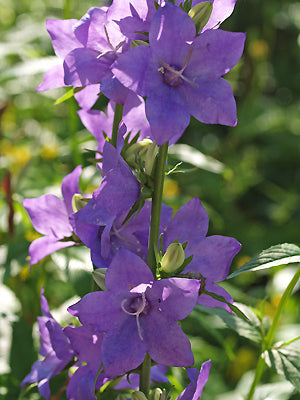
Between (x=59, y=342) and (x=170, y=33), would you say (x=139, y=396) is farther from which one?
(x=170, y=33)

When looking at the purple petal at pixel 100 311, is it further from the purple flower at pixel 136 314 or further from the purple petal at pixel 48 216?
the purple petal at pixel 48 216

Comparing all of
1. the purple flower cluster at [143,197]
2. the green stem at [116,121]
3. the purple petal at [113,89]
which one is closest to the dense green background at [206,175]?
the purple flower cluster at [143,197]

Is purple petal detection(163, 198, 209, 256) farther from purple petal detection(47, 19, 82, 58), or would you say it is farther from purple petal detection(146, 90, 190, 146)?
purple petal detection(47, 19, 82, 58)

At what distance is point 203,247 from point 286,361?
1.09 feet

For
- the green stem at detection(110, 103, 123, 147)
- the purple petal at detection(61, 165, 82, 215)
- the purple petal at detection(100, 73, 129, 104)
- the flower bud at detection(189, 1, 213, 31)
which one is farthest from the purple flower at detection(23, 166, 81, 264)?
the flower bud at detection(189, 1, 213, 31)

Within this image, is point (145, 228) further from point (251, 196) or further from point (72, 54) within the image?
point (251, 196)

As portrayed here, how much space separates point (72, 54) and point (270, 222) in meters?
2.05

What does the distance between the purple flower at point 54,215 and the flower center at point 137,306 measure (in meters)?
0.20

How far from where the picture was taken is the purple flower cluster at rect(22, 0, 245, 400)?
735 millimetres

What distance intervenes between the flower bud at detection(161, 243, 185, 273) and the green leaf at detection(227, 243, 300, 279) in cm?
10

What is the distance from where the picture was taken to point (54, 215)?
0.96 m

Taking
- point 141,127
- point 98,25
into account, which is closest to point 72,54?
point 98,25

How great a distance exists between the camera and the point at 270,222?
2711 millimetres

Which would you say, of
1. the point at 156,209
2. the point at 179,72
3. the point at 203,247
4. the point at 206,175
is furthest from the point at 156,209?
the point at 206,175
